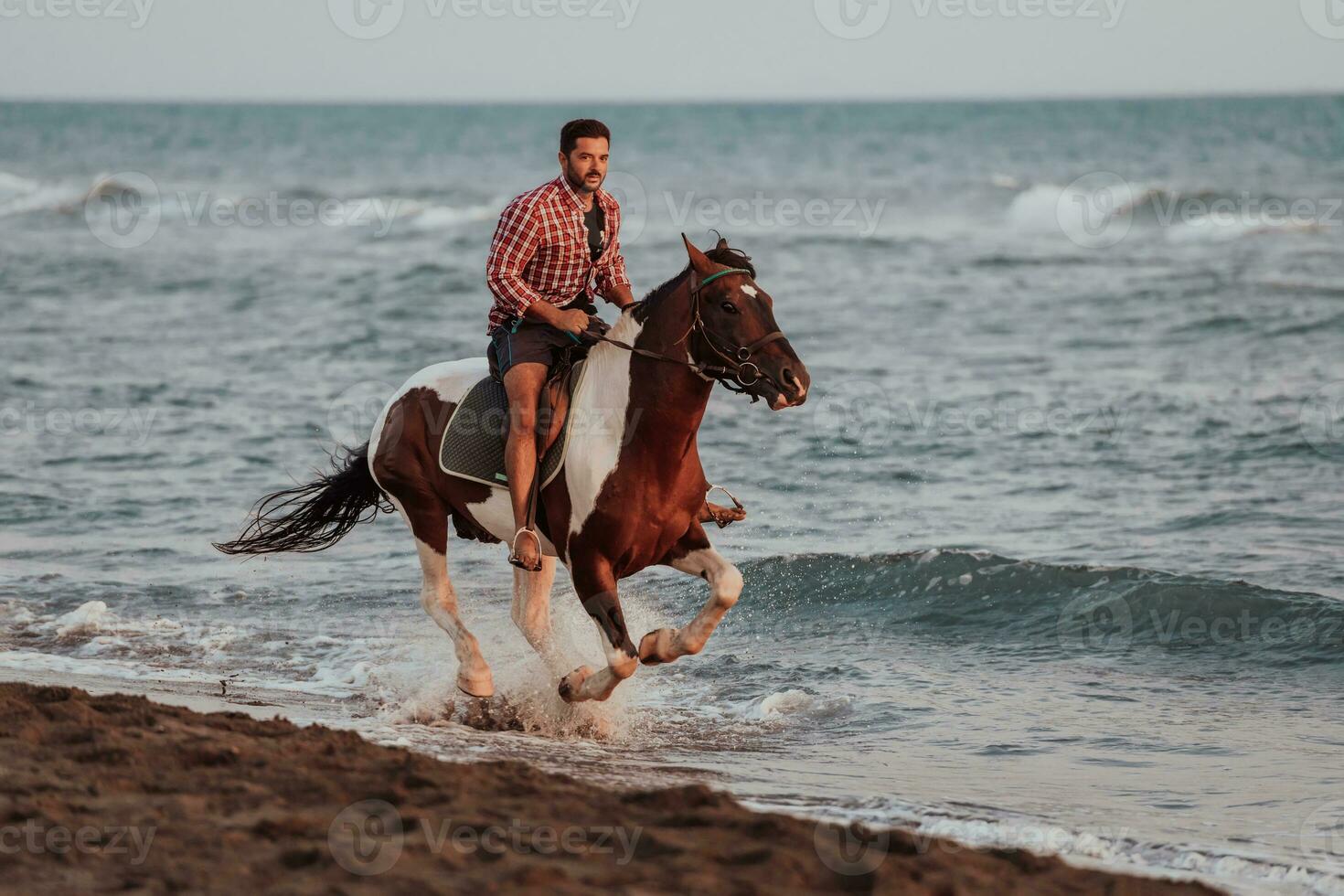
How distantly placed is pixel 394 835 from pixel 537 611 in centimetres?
328

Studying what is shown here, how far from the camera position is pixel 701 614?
6.91 m

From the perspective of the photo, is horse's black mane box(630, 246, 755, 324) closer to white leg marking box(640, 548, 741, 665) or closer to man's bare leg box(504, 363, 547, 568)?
man's bare leg box(504, 363, 547, 568)

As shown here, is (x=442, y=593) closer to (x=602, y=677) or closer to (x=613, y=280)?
(x=602, y=677)

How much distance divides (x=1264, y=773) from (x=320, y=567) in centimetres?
718

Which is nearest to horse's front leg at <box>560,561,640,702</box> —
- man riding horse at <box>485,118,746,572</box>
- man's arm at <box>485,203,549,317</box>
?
man riding horse at <box>485,118,746,572</box>

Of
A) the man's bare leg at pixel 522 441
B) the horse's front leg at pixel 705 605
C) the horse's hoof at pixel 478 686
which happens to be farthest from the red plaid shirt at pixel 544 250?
the horse's hoof at pixel 478 686

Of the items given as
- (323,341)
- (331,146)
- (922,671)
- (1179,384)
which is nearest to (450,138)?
(331,146)

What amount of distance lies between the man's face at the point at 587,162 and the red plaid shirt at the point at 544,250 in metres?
0.09

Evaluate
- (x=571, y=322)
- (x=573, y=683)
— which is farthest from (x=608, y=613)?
(x=571, y=322)

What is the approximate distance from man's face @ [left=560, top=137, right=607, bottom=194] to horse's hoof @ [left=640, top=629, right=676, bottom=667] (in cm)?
216

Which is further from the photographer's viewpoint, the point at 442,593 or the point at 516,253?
Answer: the point at 442,593

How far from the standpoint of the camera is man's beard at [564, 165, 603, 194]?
23.0 feet

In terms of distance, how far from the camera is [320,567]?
11500mm

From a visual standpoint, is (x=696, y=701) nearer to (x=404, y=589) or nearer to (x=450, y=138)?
(x=404, y=589)
